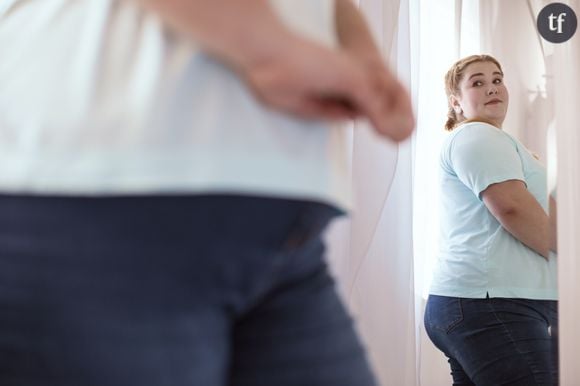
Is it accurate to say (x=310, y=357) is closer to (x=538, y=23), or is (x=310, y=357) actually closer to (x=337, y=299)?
(x=337, y=299)

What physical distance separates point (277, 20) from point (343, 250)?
1333 mm

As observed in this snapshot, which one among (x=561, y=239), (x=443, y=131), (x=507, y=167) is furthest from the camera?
(x=561, y=239)

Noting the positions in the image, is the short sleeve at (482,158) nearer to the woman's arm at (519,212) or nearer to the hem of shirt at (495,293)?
the woman's arm at (519,212)

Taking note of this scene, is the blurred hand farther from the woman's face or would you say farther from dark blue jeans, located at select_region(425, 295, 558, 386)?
the woman's face

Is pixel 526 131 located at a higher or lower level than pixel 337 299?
higher

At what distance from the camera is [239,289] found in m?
0.46

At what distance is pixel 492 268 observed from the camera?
64.0 inches

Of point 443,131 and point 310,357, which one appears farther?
point 443,131

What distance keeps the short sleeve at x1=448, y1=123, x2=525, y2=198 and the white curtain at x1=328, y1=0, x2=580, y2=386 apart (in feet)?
0.54

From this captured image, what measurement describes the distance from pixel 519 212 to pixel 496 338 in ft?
1.06

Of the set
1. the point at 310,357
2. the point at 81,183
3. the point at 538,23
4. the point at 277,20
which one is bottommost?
the point at 310,357

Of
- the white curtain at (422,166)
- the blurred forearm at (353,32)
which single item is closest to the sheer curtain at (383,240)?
the white curtain at (422,166)

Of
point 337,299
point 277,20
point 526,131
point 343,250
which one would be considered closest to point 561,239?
point 526,131

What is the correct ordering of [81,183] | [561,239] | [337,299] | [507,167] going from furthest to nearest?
[561,239], [507,167], [337,299], [81,183]
